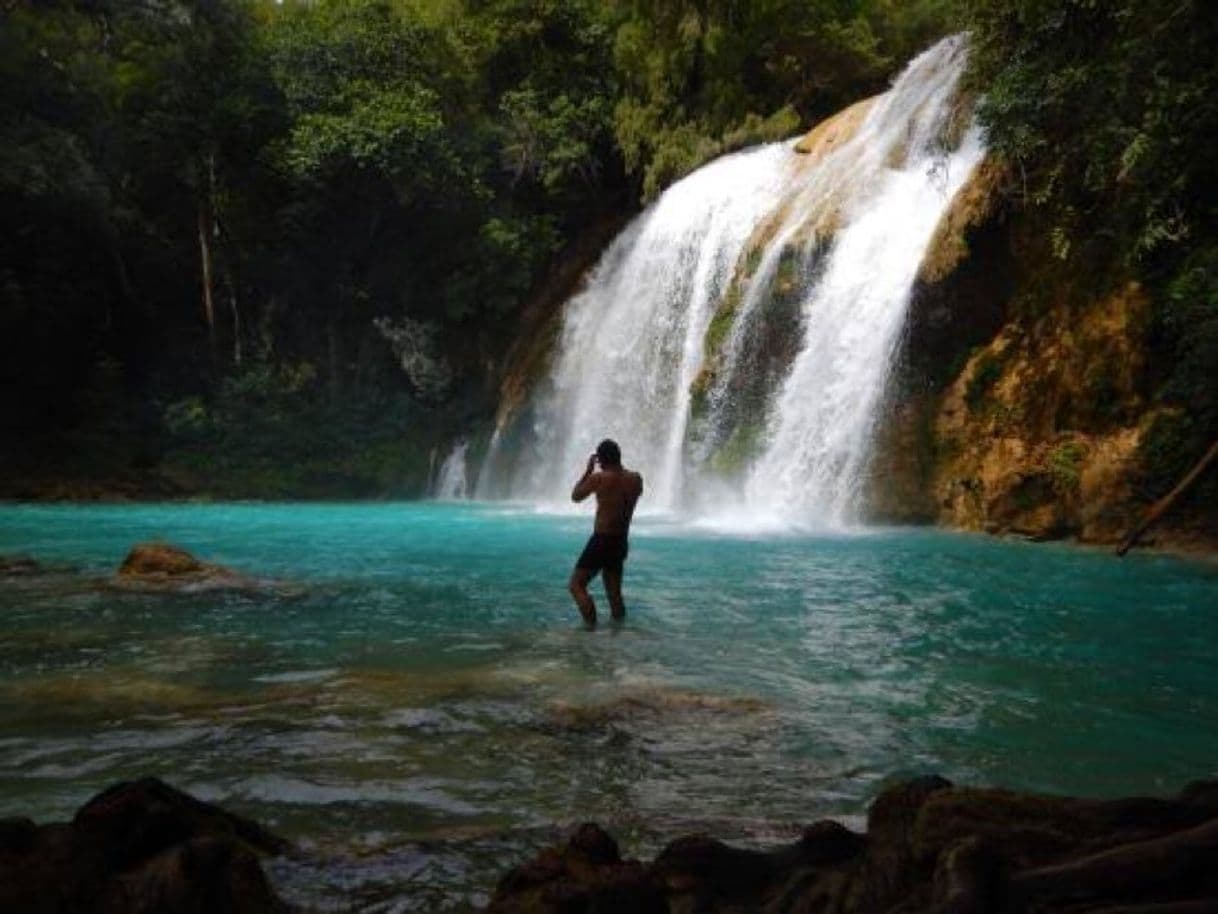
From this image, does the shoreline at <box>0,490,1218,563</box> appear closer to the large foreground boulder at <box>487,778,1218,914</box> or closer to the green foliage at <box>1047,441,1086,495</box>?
the green foliage at <box>1047,441,1086,495</box>

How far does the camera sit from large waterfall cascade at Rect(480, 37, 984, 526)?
17.8 m

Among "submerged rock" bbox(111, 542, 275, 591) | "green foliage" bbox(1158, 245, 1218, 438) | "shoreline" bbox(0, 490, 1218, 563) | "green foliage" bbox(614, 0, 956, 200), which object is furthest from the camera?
"green foliage" bbox(614, 0, 956, 200)

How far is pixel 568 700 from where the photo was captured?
6086mm

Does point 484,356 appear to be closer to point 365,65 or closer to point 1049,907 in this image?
point 365,65

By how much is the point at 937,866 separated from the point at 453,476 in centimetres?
2712

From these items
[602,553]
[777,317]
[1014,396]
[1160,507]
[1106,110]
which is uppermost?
[1106,110]

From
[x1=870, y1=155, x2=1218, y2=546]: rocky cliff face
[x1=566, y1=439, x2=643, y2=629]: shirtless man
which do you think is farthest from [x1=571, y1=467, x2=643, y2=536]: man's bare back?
[x1=870, y1=155, x2=1218, y2=546]: rocky cliff face

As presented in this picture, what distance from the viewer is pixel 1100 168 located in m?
12.9

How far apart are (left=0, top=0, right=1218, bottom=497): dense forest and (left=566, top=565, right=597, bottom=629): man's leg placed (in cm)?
1946

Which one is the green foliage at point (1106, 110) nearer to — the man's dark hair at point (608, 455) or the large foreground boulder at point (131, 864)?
the man's dark hair at point (608, 455)

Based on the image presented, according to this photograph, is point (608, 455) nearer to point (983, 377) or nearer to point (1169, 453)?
point (1169, 453)

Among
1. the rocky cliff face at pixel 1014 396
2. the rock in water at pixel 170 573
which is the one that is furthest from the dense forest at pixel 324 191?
the rock in water at pixel 170 573

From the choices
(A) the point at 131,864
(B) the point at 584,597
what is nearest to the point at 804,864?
(A) the point at 131,864

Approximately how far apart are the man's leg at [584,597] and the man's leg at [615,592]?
A: 190 mm
